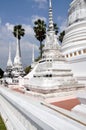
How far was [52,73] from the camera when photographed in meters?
10.1

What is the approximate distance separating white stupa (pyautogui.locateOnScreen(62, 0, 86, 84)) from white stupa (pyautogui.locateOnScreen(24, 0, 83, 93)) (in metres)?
4.64

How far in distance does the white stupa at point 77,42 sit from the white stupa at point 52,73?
183 inches

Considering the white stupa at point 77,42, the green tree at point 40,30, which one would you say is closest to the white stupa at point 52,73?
the white stupa at point 77,42

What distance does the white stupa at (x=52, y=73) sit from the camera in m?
9.44

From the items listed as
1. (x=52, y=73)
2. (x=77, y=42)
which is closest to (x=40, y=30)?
(x=77, y=42)

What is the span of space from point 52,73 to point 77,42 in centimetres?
891

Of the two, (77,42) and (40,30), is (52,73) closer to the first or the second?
(77,42)

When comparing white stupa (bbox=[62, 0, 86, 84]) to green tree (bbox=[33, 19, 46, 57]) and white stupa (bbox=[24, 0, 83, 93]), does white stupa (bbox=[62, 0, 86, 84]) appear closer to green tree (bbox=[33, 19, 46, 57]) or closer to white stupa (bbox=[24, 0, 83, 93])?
white stupa (bbox=[24, 0, 83, 93])

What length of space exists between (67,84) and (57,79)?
53cm

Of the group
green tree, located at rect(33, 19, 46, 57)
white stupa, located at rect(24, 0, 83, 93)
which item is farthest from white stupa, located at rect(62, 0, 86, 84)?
green tree, located at rect(33, 19, 46, 57)

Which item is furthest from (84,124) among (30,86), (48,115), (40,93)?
(30,86)

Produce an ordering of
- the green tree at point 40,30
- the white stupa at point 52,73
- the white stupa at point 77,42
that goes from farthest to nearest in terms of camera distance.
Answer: the green tree at point 40,30, the white stupa at point 77,42, the white stupa at point 52,73

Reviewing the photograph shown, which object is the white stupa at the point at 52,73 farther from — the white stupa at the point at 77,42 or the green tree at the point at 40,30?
the green tree at the point at 40,30

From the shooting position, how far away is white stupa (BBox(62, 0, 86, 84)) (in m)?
16.3
